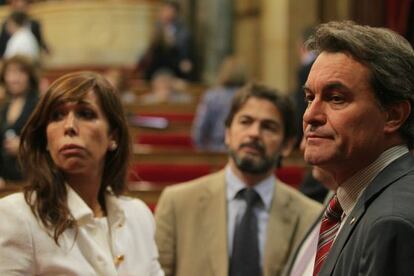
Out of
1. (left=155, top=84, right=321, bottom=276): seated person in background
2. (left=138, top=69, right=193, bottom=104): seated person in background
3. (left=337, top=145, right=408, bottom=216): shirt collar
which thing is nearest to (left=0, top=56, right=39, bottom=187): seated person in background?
(left=155, top=84, right=321, bottom=276): seated person in background

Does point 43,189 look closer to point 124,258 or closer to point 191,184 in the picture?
point 124,258

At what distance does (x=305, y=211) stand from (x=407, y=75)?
1909mm

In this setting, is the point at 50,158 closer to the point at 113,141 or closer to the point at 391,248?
the point at 113,141

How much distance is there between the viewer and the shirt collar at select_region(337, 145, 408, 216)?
89.3 inches

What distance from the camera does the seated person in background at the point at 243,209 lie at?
391cm

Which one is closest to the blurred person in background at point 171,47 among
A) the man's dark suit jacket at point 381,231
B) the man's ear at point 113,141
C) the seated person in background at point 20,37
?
the seated person in background at point 20,37

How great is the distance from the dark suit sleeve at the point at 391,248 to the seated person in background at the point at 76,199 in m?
1.13

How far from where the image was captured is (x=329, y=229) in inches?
95.9

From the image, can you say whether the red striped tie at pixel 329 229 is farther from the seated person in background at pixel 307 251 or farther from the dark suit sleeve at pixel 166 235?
the dark suit sleeve at pixel 166 235

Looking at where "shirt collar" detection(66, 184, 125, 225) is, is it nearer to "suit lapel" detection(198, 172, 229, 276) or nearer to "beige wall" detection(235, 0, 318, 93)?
Answer: "suit lapel" detection(198, 172, 229, 276)

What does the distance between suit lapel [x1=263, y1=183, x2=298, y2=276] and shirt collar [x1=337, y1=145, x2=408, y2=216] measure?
1.61 metres

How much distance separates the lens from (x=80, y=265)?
114 inches

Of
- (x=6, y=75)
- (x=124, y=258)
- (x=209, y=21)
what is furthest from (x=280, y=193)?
(x=209, y=21)

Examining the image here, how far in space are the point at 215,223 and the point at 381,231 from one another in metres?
2.01
